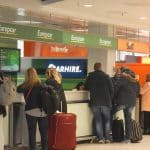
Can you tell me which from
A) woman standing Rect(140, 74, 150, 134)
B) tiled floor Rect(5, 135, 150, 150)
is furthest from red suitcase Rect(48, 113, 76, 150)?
woman standing Rect(140, 74, 150, 134)

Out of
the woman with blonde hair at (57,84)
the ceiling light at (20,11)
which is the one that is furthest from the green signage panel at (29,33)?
the woman with blonde hair at (57,84)

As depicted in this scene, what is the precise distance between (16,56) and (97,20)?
248 centimetres

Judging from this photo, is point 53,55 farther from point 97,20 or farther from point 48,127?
point 48,127

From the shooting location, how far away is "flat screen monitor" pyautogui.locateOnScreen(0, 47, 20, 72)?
33.7ft

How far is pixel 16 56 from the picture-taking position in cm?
1056

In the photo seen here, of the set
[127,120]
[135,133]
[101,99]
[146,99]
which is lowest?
[135,133]

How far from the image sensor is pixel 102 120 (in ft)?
25.7

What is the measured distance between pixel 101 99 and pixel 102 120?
48cm

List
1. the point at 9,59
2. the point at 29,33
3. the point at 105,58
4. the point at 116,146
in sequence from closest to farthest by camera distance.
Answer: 1. the point at 116,146
2. the point at 29,33
3. the point at 9,59
4. the point at 105,58

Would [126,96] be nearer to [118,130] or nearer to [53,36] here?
[118,130]

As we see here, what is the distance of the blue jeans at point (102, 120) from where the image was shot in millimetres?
7715

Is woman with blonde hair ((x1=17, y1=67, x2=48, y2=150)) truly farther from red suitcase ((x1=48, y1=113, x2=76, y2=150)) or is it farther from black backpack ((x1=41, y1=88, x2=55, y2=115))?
red suitcase ((x1=48, y1=113, x2=76, y2=150))

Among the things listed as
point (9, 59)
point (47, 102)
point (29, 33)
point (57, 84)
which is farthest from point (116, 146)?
point (9, 59)

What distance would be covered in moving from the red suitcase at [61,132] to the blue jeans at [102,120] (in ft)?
3.85
